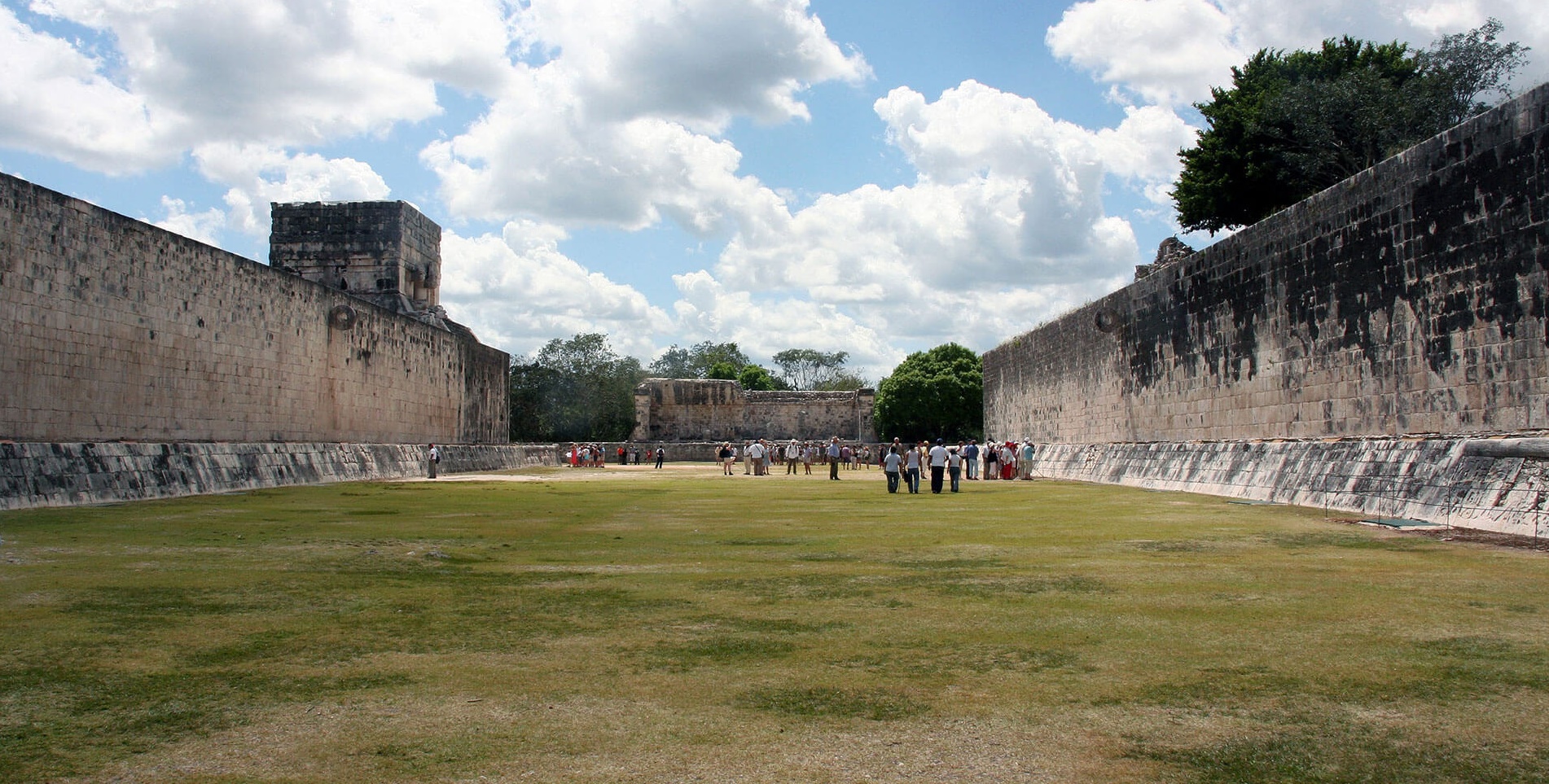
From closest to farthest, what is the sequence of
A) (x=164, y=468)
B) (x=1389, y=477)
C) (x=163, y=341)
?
(x=1389, y=477) → (x=164, y=468) → (x=163, y=341)

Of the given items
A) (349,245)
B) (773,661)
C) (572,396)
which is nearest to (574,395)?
(572,396)

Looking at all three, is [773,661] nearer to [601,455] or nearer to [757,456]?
[757,456]

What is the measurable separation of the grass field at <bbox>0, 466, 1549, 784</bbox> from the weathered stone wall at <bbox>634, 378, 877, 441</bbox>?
40.6 m

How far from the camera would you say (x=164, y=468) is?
13727 mm

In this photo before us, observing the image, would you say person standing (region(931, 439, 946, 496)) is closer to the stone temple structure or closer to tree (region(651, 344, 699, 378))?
the stone temple structure

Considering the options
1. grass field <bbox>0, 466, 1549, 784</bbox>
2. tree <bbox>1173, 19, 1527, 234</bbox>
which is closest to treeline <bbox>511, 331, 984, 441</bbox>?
tree <bbox>1173, 19, 1527, 234</bbox>

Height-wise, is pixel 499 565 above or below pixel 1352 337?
below

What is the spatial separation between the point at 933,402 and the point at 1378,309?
41.3 meters

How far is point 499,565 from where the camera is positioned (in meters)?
6.99

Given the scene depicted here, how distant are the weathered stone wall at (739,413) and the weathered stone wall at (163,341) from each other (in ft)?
80.4

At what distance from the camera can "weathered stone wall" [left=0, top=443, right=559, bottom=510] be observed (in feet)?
36.9

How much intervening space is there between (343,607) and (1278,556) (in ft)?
19.1

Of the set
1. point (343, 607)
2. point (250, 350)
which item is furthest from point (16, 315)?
point (343, 607)

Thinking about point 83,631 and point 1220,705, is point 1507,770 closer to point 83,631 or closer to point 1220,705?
point 1220,705
